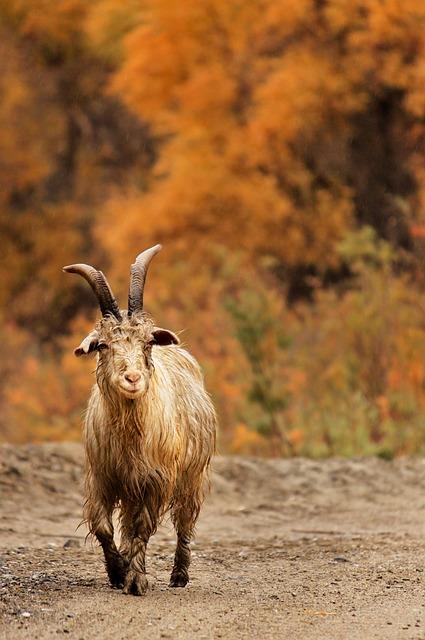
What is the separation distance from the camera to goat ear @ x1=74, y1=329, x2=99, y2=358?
8.55 metres

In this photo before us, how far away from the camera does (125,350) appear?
855cm

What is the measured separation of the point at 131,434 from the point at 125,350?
579 millimetres

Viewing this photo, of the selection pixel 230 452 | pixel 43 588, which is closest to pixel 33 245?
pixel 230 452

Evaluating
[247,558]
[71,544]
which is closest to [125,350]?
[247,558]

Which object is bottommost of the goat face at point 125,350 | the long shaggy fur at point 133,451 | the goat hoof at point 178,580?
the goat hoof at point 178,580

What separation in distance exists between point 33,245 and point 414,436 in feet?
75.7

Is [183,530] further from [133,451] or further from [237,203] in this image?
[237,203]

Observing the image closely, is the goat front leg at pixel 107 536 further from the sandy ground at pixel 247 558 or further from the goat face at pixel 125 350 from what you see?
the goat face at pixel 125 350

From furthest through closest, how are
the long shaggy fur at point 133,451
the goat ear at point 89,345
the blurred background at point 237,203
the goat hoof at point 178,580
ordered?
the blurred background at point 237,203 < the goat hoof at point 178,580 < the long shaggy fur at point 133,451 < the goat ear at point 89,345

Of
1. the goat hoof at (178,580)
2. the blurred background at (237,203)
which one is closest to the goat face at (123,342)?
the goat hoof at (178,580)

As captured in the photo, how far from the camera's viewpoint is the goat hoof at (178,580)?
950cm

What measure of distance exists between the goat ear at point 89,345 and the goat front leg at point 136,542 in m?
1.11

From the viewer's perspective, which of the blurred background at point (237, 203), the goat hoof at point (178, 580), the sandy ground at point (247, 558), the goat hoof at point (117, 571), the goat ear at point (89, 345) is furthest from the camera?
the blurred background at point (237, 203)

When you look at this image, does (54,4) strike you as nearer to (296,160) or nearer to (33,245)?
(33,245)
